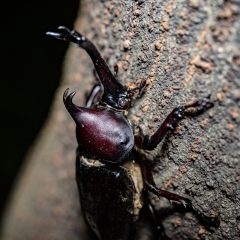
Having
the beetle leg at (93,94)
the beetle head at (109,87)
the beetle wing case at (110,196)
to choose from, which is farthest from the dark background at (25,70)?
the beetle wing case at (110,196)

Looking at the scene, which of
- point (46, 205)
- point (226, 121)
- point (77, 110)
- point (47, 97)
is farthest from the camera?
point (47, 97)

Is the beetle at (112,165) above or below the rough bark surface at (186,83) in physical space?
below

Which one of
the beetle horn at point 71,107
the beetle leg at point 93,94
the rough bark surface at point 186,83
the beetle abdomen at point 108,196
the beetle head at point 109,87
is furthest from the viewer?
the beetle leg at point 93,94

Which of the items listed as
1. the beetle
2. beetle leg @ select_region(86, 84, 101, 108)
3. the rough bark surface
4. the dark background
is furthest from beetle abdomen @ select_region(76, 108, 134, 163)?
the dark background

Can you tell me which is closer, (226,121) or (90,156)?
(226,121)

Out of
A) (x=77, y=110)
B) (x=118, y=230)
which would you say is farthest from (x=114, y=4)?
(x=118, y=230)

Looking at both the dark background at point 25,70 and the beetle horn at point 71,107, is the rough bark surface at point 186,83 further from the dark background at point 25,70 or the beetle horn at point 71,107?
the dark background at point 25,70

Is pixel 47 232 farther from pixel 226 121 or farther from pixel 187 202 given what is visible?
pixel 226 121
